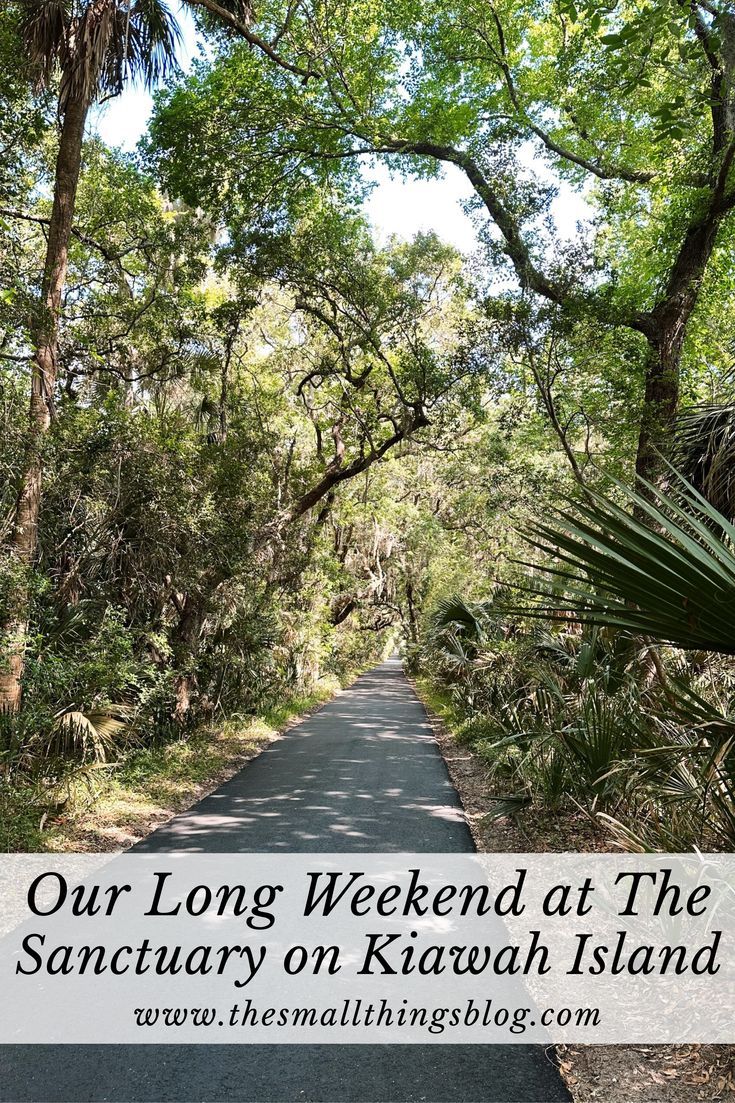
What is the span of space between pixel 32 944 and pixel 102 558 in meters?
5.30

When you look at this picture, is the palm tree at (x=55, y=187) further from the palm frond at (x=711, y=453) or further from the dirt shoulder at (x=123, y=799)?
the palm frond at (x=711, y=453)

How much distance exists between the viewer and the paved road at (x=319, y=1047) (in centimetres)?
307

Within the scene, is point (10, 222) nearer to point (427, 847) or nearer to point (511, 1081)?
point (427, 847)

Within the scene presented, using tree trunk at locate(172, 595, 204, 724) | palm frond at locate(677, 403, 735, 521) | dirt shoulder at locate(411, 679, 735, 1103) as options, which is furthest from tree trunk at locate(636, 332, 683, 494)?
tree trunk at locate(172, 595, 204, 724)

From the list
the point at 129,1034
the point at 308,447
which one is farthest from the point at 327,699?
the point at 129,1034

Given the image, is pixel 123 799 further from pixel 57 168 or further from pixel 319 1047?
pixel 57 168

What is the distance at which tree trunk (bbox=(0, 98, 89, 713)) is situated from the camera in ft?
22.0

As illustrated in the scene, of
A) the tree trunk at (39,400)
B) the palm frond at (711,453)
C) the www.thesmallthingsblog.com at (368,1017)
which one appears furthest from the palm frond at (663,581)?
the tree trunk at (39,400)

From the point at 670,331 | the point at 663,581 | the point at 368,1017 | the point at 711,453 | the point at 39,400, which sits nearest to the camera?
the point at 663,581

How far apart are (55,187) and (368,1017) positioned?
800 centimetres

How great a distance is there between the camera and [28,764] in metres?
7.02

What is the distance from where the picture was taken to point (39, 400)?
723cm

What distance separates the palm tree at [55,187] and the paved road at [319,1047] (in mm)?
2831

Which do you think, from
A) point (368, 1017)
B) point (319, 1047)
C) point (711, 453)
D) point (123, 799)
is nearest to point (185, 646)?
point (123, 799)
